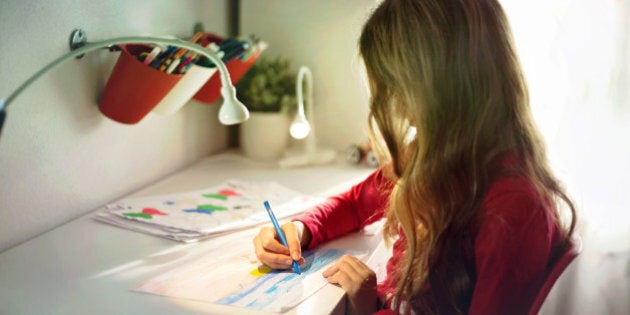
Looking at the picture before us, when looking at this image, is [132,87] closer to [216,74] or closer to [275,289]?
[216,74]

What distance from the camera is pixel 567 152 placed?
1.35 m

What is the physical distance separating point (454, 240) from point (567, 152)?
0.54 m

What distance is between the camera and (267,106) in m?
1.69

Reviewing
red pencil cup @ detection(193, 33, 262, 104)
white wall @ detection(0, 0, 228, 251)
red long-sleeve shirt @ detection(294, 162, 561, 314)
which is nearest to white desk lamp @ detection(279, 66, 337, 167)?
red pencil cup @ detection(193, 33, 262, 104)

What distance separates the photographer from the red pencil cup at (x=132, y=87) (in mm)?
1194

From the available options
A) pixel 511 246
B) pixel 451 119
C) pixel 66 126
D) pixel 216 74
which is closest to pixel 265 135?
pixel 216 74

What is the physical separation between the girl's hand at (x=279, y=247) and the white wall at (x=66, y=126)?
1.23 ft

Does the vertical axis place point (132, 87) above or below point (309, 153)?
above

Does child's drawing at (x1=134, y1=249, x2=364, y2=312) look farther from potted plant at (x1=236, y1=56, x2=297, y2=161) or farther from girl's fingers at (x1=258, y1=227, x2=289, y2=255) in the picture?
potted plant at (x1=236, y1=56, x2=297, y2=161)

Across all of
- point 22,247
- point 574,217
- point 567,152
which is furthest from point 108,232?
point 567,152

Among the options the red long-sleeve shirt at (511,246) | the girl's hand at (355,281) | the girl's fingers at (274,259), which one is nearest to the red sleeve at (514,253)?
the red long-sleeve shirt at (511,246)

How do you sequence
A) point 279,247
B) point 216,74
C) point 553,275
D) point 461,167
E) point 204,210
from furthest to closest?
point 216,74 → point 204,210 → point 279,247 → point 461,167 → point 553,275

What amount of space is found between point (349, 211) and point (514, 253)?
0.42 m

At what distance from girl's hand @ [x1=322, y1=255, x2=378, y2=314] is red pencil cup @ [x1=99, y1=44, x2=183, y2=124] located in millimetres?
480
